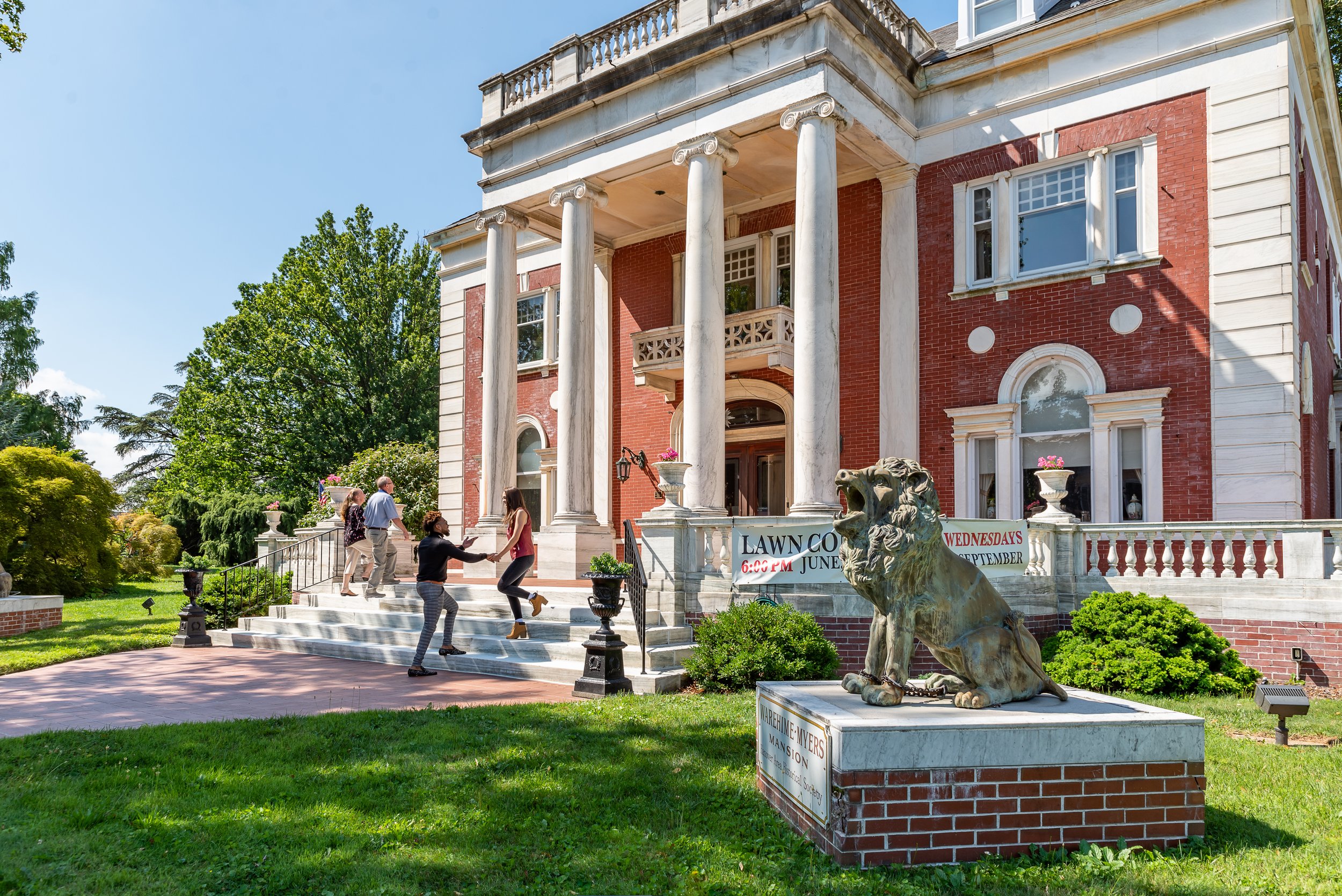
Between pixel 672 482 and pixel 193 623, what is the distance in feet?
27.0

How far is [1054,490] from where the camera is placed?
1274cm

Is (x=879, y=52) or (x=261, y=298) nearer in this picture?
(x=879, y=52)

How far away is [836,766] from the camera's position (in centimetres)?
441

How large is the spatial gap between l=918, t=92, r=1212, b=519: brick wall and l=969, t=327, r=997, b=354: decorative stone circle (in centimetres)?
8

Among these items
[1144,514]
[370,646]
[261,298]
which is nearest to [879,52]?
[1144,514]

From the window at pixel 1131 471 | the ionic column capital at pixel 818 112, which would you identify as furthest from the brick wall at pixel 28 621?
the window at pixel 1131 471

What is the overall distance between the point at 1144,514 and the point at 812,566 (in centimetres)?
622

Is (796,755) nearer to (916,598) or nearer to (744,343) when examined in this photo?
(916,598)

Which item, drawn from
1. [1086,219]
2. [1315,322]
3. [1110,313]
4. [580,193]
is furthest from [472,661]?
[1315,322]

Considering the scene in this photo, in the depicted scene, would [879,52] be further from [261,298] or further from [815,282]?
[261,298]

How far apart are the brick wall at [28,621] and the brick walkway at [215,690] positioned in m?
4.29

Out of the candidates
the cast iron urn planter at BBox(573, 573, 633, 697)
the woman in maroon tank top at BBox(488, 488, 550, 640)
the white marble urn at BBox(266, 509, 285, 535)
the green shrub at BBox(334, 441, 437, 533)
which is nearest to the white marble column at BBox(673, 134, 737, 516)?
the woman in maroon tank top at BBox(488, 488, 550, 640)

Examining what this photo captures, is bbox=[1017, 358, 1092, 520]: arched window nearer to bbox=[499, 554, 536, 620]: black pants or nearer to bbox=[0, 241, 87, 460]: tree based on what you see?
bbox=[499, 554, 536, 620]: black pants

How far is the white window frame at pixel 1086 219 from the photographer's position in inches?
567
